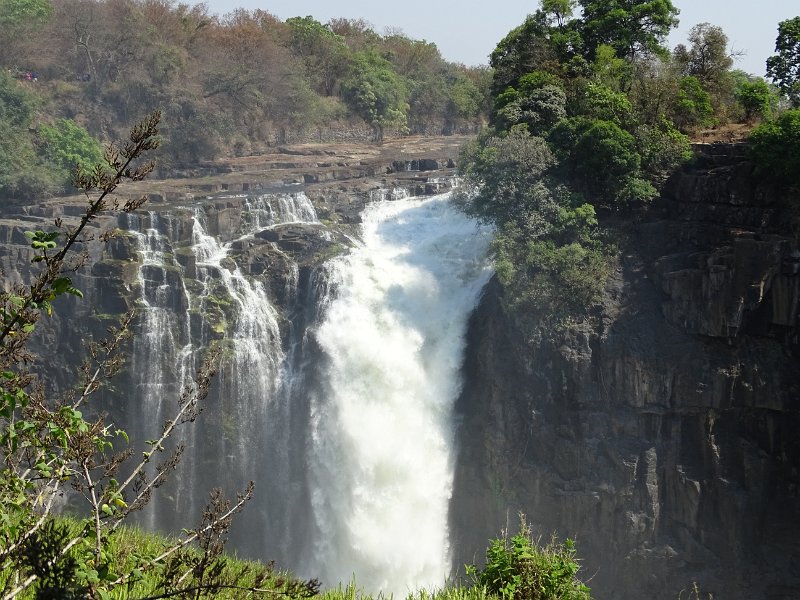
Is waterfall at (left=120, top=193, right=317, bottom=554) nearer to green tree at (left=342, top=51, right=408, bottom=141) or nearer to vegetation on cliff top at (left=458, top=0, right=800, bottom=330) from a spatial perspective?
vegetation on cliff top at (left=458, top=0, right=800, bottom=330)

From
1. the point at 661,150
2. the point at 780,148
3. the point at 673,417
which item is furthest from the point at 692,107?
the point at 673,417

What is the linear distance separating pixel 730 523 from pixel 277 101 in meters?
29.9

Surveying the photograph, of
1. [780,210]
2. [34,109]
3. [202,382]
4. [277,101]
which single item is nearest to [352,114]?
[277,101]

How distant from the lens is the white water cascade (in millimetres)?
21531

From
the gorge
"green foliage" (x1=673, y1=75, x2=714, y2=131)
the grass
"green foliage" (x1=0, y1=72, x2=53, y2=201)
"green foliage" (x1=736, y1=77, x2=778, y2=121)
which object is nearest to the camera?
the grass

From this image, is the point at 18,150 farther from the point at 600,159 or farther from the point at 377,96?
the point at 600,159

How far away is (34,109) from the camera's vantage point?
1357 inches

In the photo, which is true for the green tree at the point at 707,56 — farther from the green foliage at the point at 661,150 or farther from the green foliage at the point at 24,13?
the green foliage at the point at 24,13

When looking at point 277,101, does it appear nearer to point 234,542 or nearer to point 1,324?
point 234,542

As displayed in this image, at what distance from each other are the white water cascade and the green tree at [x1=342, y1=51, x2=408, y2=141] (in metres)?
19.4

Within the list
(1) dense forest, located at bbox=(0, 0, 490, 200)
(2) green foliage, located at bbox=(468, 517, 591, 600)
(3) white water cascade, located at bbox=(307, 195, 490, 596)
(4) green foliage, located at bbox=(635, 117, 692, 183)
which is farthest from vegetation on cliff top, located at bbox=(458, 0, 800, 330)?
(1) dense forest, located at bbox=(0, 0, 490, 200)

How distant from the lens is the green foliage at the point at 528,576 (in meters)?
9.15

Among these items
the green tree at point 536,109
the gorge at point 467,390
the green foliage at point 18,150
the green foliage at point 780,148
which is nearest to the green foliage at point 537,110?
the green tree at point 536,109

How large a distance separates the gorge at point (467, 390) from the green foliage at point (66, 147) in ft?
22.1
